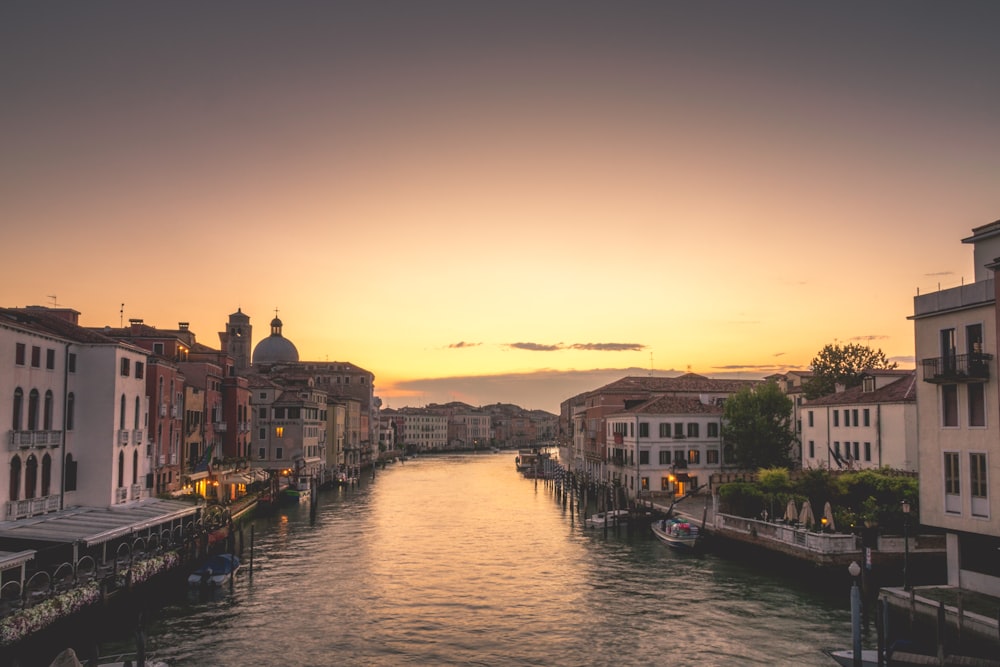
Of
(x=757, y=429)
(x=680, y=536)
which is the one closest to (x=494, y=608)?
(x=680, y=536)

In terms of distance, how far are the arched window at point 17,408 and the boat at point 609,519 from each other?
34.5 metres

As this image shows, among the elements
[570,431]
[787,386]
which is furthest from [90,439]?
[570,431]

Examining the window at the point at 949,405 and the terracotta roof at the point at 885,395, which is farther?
the terracotta roof at the point at 885,395

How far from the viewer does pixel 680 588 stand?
1348 inches

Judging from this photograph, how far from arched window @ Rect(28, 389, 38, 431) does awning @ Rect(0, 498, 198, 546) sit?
3650 mm

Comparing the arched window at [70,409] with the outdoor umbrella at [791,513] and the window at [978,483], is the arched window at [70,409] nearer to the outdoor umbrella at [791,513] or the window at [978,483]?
the outdoor umbrella at [791,513]

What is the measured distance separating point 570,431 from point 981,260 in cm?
9155

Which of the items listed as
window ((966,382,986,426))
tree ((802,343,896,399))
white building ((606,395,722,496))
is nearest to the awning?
window ((966,382,986,426))

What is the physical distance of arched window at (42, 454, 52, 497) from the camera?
33.0 metres

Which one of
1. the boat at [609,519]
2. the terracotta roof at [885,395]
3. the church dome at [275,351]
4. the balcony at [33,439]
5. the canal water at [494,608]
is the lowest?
the canal water at [494,608]

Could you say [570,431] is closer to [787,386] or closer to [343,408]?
[343,408]

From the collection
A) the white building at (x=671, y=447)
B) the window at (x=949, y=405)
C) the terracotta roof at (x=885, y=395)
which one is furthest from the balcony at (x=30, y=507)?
the terracotta roof at (x=885, y=395)

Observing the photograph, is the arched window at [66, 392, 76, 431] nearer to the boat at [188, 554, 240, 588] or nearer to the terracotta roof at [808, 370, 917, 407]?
the boat at [188, 554, 240, 588]

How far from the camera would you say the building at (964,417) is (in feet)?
82.8
